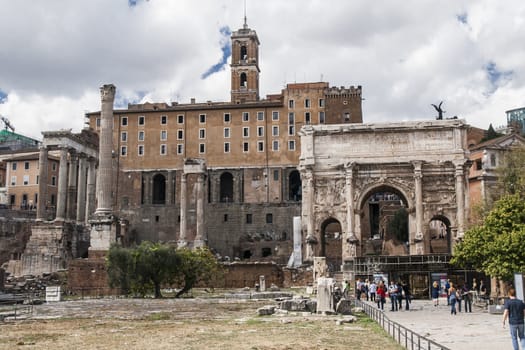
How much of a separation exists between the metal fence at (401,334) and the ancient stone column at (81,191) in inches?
1383

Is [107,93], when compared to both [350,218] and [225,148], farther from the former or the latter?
[225,148]

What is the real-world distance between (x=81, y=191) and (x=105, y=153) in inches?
524

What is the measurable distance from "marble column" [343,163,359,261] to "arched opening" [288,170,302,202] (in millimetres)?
27764

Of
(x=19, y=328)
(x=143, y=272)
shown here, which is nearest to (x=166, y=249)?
(x=143, y=272)

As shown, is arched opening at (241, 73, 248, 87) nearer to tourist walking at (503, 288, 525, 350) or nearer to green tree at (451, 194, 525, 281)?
green tree at (451, 194, 525, 281)

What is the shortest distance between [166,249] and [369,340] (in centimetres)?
2086

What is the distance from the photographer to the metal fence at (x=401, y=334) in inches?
465

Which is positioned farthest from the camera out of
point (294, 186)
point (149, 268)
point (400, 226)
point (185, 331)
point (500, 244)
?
point (294, 186)

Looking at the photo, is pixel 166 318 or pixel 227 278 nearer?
pixel 166 318

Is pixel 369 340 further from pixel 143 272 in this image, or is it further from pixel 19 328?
pixel 143 272

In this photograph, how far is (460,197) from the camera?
143 ft

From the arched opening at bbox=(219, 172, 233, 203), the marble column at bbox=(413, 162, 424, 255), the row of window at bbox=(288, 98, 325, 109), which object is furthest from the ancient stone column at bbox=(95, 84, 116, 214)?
the row of window at bbox=(288, 98, 325, 109)

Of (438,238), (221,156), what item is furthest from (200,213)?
(438,238)

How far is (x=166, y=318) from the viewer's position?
21.2 metres
